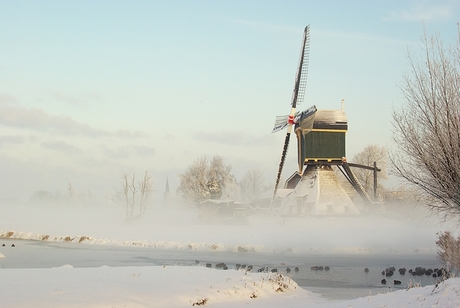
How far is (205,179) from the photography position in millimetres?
65750

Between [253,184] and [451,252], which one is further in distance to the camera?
[253,184]

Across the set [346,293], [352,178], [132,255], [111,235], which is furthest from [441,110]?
[111,235]

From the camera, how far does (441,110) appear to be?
14211 mm

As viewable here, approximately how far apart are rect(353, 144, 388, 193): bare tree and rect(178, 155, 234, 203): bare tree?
1928cm

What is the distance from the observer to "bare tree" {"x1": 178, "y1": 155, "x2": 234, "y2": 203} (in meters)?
64.0

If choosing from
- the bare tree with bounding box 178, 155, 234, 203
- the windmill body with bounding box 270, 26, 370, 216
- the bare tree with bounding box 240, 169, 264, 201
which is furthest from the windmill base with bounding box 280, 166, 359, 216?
the bare tree with bounding box 240, 169, 264, 201

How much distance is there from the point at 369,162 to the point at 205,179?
25.6 meters

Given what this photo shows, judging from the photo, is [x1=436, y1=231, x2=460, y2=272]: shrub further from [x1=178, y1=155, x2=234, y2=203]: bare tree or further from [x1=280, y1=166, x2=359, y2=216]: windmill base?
[x1=178, y1=155, x2=234, y2=203]: bare tree

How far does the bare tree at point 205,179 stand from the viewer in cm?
6400

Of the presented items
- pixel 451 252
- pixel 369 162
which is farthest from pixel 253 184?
pixel 451 252

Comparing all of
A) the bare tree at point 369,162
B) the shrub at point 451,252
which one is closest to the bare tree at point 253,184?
the bare tree at point 369,162

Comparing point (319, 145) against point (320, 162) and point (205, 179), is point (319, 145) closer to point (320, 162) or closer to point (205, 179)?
point (320, 162)

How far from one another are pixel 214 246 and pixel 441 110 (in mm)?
25057

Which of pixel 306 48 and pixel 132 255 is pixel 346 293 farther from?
pixel 306 48
